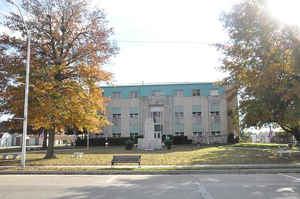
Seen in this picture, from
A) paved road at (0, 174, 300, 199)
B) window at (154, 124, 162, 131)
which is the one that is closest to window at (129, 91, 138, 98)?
window at (154, 124, 162, 131)

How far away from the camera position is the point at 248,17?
55.4 feet

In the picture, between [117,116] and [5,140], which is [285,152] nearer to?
[117,116]

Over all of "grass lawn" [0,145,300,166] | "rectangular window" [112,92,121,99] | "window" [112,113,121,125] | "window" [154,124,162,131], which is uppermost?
"rectangular window" [112,92,121,99]

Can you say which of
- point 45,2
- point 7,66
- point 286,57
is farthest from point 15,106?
point 286,57

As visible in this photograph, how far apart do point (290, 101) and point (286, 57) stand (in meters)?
3.17

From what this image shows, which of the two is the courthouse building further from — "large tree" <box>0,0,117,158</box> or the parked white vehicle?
the parked white vehicle

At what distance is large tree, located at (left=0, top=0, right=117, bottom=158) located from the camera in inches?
705

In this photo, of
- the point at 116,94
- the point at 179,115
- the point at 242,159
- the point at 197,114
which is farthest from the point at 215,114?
the point at 242,159

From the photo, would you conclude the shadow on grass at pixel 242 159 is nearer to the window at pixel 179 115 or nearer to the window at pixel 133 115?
the window at pixel 179 115

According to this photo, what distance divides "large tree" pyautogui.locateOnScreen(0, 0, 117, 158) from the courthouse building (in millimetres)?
28024

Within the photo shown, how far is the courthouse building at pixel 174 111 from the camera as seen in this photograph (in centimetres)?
4788

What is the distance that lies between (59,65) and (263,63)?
14928 millimetres

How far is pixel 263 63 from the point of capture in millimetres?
16516

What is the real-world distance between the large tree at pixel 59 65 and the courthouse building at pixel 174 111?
28.0m
